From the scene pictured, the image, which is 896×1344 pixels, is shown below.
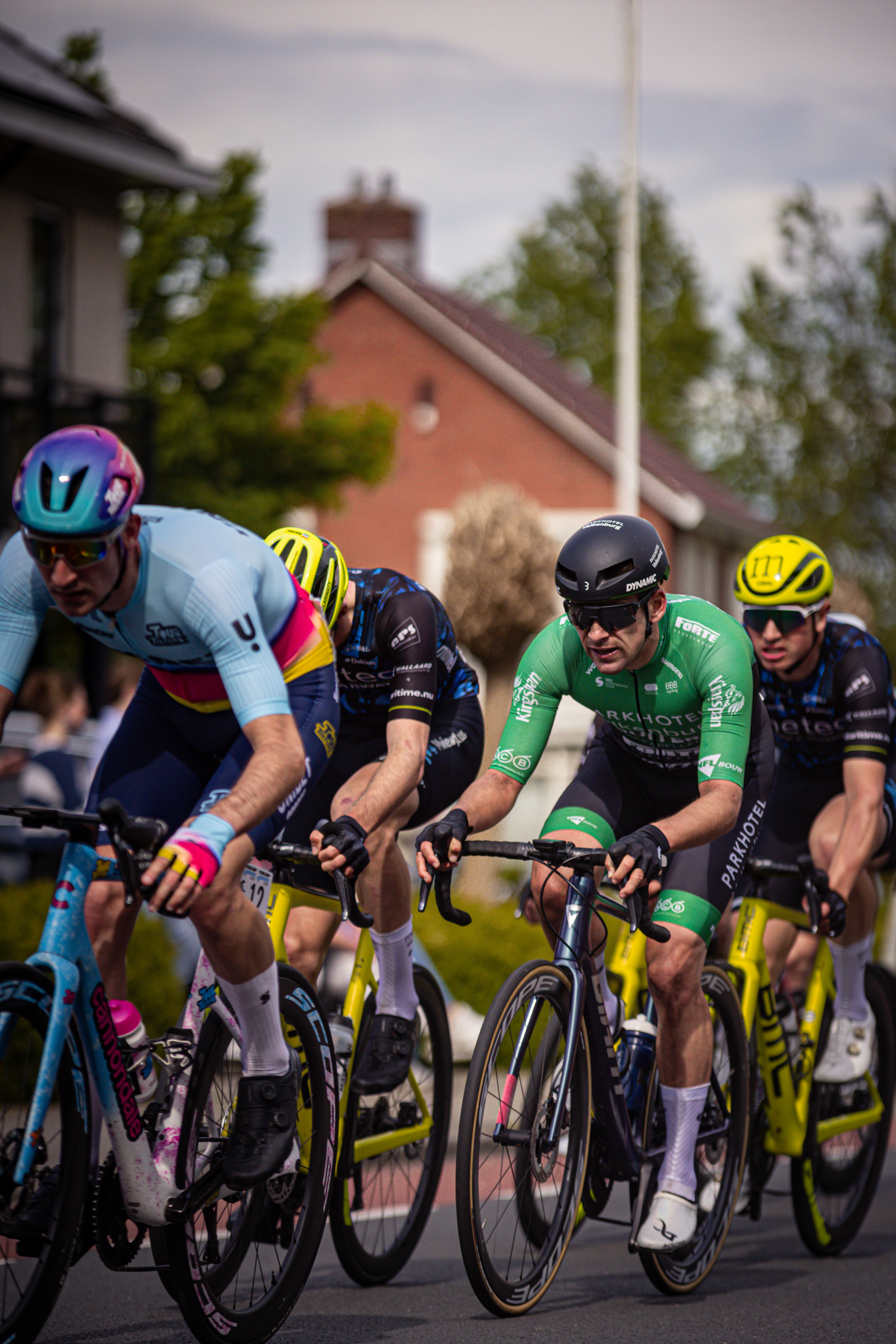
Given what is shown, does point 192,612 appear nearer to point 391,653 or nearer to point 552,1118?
point 391,653

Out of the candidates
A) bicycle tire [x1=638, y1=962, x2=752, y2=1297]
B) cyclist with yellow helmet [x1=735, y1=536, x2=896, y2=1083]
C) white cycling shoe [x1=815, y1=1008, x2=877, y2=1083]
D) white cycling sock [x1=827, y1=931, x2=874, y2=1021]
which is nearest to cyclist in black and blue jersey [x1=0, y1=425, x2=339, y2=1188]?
bicycle tire [x1=638, y1=962, x2=752, y2=1297]

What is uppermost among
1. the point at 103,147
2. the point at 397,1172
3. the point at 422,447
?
the point at 103,147

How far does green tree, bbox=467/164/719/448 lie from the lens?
58781 mm

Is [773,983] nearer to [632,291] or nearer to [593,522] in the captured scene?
[593,522]

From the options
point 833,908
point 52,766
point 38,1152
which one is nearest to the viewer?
point 38,1152

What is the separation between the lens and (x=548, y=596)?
19.1 m

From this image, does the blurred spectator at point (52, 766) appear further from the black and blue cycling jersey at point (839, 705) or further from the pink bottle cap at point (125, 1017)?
the pink bottle cap at point (125, 1017)

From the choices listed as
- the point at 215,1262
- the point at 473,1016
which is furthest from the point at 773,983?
the point at 473,1016

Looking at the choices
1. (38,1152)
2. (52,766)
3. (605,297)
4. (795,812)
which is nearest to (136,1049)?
(38,1152)

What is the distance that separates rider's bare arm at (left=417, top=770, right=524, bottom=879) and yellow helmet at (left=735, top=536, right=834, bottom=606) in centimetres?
159

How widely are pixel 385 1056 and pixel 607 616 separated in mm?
1622

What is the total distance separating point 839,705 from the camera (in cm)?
666

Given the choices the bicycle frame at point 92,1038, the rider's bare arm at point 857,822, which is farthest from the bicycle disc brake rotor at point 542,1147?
the rider's bare arm at point 857,822

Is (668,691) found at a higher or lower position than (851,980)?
higher
